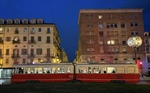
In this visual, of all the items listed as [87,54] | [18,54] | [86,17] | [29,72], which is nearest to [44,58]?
[18,54]

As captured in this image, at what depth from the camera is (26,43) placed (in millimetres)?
73250

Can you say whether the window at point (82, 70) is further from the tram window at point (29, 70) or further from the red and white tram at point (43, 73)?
the tram window at point (29, 70)

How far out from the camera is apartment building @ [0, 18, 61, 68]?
7162 centimetres

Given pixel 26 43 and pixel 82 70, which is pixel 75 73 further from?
pixel 26 43

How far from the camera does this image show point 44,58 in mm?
71750

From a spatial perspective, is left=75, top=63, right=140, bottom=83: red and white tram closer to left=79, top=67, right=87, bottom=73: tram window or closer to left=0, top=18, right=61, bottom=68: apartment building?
left=79, top=67, right=87, bottom=73: tram window

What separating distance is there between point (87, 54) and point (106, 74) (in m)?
39.1

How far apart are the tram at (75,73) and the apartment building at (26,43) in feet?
102

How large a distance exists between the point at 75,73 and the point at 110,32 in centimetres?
4328

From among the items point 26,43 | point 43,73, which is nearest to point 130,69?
point 43,73

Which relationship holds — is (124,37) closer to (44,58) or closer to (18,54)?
(44,58)

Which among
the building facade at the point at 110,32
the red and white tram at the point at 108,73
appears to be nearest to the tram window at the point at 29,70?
the red and white tram at the point at 108,73

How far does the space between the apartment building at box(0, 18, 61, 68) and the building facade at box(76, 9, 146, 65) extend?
12109 millimetres

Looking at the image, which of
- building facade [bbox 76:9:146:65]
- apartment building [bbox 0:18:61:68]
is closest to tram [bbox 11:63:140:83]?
apartment building [bbox 0:18:61:68]
